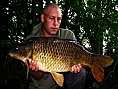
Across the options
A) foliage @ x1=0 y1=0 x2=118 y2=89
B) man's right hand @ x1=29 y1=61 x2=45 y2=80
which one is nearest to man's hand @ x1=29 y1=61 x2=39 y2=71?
man's right hand @ x1=29 y1=61 x2=45 y2=80

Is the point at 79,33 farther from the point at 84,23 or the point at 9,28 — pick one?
the point at 9,28

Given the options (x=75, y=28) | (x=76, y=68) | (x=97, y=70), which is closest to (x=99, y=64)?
(x=97, y=70)

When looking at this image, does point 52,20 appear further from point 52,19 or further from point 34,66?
point 34,66

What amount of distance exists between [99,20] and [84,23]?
0.58 meters

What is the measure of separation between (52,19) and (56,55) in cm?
52

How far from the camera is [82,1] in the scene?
5.91 meters

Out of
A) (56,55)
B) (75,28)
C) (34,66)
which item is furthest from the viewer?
(75,28)

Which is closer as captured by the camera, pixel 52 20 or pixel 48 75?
pixel 52 20

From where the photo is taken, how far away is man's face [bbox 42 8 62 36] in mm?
2643

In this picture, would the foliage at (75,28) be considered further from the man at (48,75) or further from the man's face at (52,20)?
the man's face at (52,20)

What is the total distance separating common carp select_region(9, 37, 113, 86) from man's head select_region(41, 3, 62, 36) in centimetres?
28

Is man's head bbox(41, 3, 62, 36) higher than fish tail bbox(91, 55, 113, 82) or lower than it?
higher

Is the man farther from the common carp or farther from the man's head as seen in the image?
the common carp

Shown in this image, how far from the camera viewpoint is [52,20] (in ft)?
8.75
